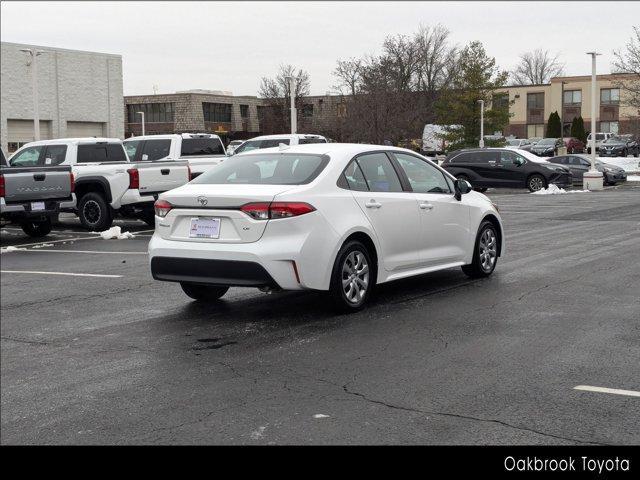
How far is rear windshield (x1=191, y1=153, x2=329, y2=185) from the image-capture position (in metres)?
8.46

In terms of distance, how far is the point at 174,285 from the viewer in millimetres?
10461

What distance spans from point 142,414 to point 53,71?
161 feet

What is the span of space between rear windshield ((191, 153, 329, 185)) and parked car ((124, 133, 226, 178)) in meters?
12.1

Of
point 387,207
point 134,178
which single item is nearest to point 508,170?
point 134,178

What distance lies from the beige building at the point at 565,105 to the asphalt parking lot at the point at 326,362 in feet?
274

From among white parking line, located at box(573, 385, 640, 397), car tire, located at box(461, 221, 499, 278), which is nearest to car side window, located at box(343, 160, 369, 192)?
car tire, located at box(461, 221, 499, 278)

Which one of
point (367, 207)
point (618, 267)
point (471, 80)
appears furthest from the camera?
point (471, 80)

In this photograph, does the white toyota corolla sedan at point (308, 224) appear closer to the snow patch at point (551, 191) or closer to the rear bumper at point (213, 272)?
the rear bumper at point (213, 272)

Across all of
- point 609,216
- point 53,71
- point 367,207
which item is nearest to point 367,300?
point 367,207

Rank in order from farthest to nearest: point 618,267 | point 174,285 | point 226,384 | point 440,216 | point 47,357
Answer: point 618,267, point 174,285, point 440,216, point 47,357, point 226,384

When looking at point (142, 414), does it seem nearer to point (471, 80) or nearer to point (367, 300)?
point (367, 300)

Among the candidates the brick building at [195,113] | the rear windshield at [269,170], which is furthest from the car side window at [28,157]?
the brick building at [195,113]

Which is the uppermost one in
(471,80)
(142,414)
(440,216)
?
(471,80)

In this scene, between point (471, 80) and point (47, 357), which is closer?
point (47, 357)
